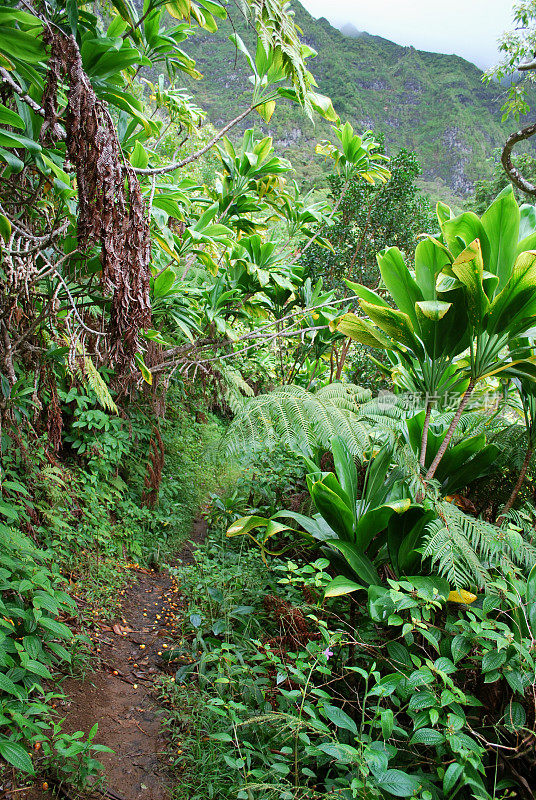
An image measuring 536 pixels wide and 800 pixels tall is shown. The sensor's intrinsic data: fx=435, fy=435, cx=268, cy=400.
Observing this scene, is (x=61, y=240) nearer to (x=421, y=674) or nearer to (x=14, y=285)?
(x=14, y=285)

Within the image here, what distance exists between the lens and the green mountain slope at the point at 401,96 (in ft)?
86.8

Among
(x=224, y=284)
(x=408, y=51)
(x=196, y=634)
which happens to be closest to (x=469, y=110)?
(x=408, y=51)

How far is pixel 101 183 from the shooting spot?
4.90 feet

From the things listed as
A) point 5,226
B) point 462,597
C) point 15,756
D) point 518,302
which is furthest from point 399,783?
point 5,226

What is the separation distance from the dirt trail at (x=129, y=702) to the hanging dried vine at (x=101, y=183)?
163 cm

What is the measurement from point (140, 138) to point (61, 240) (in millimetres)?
731

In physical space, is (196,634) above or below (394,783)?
below

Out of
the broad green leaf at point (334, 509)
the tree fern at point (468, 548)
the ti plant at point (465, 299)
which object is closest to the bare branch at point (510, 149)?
the ti plant at point (465, 299)

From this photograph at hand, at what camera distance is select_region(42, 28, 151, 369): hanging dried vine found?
1410mm

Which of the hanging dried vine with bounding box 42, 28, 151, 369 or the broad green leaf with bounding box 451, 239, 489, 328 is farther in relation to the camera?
the broad green leaf with bounding box 451, 239, 489, 328

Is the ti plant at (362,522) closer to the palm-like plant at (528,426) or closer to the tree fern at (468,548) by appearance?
the tree fern at (468,548)

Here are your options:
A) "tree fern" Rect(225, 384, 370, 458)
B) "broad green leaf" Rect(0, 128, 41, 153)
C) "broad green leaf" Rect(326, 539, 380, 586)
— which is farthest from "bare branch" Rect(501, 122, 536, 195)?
"broad green leaf" Rect(0, 128, 41, 153)

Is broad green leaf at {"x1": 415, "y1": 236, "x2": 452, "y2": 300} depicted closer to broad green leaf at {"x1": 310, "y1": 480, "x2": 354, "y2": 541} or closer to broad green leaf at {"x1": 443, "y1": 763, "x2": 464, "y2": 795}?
broad green leaf at {"x1": 310, "y1": 480, "x2": 354, "y2": 541}

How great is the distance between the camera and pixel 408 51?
142ft
